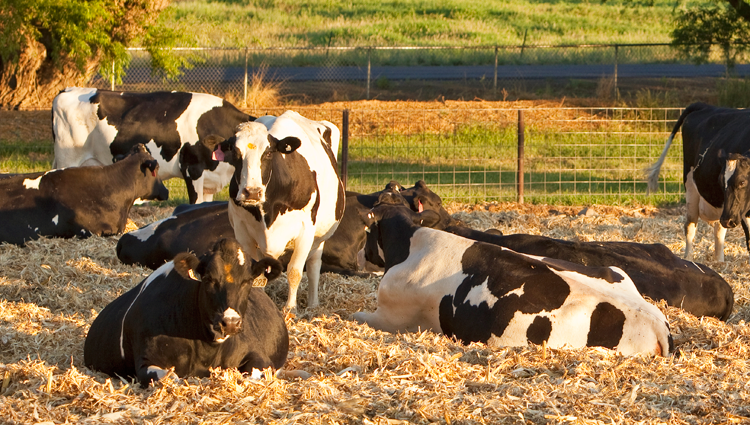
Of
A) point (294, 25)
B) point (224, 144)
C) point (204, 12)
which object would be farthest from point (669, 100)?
point (204, 12)

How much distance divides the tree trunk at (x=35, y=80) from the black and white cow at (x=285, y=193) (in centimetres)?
1219

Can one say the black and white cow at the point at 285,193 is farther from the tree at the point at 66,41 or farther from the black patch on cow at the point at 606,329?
the tree at the point at 66,41

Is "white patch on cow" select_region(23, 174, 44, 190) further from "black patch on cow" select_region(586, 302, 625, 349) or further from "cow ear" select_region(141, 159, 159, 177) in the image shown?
"black patch on cow" select_region(586, 302, 625, 349)

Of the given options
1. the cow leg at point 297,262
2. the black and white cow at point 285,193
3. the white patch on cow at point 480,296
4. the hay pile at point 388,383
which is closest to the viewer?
the hay pile at point 388,383

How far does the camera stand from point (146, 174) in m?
10.8

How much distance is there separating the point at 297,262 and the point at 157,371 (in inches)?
99.4

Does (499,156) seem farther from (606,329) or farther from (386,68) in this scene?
(386,68)

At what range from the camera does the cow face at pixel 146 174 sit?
10727mm

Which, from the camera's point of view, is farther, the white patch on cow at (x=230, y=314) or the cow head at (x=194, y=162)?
the cow head at (x=194, y=162)

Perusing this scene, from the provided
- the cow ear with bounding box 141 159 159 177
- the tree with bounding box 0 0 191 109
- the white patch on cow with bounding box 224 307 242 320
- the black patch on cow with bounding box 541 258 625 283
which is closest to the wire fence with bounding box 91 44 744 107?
the tree with bounding box 0 0 191 109

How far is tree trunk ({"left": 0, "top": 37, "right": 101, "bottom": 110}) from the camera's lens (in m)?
18.4

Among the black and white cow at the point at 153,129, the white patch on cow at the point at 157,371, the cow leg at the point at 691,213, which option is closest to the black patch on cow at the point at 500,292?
the white patch on cow at the point at 157,371

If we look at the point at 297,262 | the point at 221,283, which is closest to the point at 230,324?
the point at 221,283

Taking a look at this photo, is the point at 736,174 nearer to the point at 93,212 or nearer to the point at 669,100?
the point at 93,212
